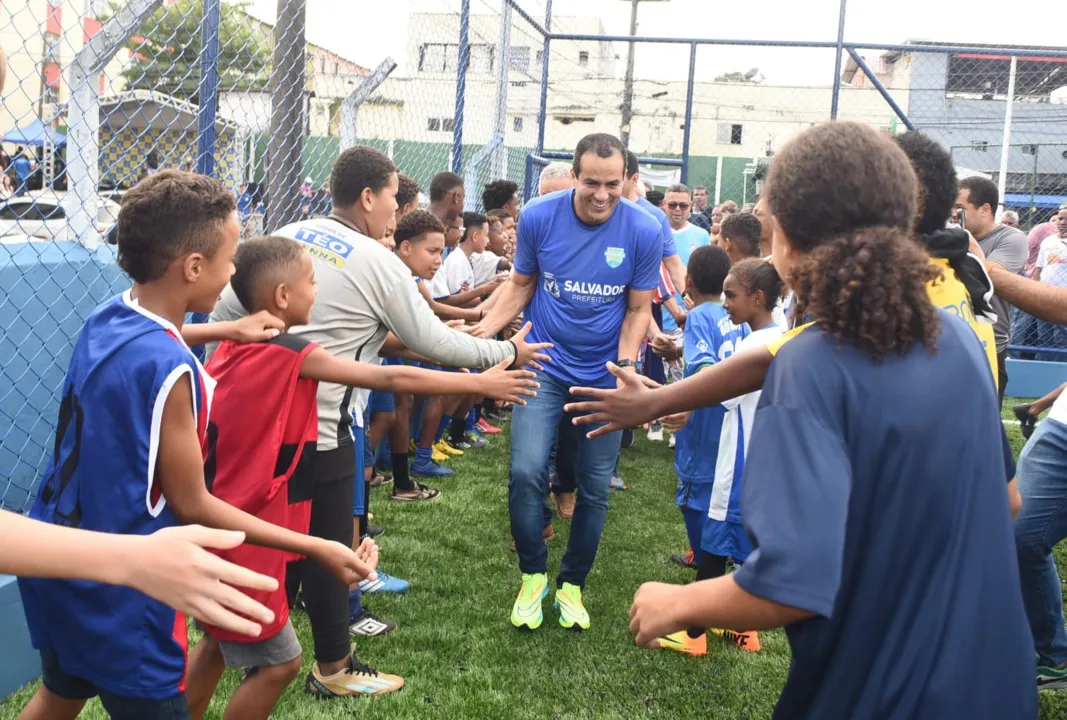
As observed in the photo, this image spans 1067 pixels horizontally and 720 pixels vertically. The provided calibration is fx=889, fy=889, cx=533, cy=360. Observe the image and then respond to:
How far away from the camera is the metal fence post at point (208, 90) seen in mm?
3916

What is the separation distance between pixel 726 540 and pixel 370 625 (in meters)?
1.67

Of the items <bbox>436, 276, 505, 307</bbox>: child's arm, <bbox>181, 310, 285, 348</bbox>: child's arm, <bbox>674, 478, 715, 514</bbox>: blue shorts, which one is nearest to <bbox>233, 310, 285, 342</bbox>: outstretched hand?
<bbox>181, 310, 285, 348</bbox>: child's arm

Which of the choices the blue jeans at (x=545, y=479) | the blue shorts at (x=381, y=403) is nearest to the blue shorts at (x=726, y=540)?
the blue jeans at (x=545, y=479)

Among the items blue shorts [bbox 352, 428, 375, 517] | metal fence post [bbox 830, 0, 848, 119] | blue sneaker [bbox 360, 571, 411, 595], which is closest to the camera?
blue shorts [bbox 352, 428, 375, 517]

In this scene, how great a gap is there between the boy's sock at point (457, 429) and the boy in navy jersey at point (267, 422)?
4.84 m

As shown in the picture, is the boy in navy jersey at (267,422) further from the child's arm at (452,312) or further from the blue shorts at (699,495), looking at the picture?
the child's arm at (452,312)

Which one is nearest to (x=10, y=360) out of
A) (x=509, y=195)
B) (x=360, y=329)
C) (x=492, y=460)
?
(x=360, y=329)

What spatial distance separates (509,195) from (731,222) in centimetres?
323

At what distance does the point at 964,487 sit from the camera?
1.49m

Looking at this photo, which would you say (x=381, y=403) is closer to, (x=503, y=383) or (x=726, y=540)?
(x=726, y=540)

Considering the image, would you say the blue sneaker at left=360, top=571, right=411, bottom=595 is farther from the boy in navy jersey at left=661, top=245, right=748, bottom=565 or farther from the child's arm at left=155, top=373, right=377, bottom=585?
the child's arm at left=155, top=373, right=377, bottom=585

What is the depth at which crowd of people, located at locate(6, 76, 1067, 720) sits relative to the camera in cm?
146

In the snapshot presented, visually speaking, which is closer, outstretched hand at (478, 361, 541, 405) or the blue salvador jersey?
outstretched hand at (478, 361, 541, 405)

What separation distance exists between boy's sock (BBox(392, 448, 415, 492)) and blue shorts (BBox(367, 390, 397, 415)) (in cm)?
33
